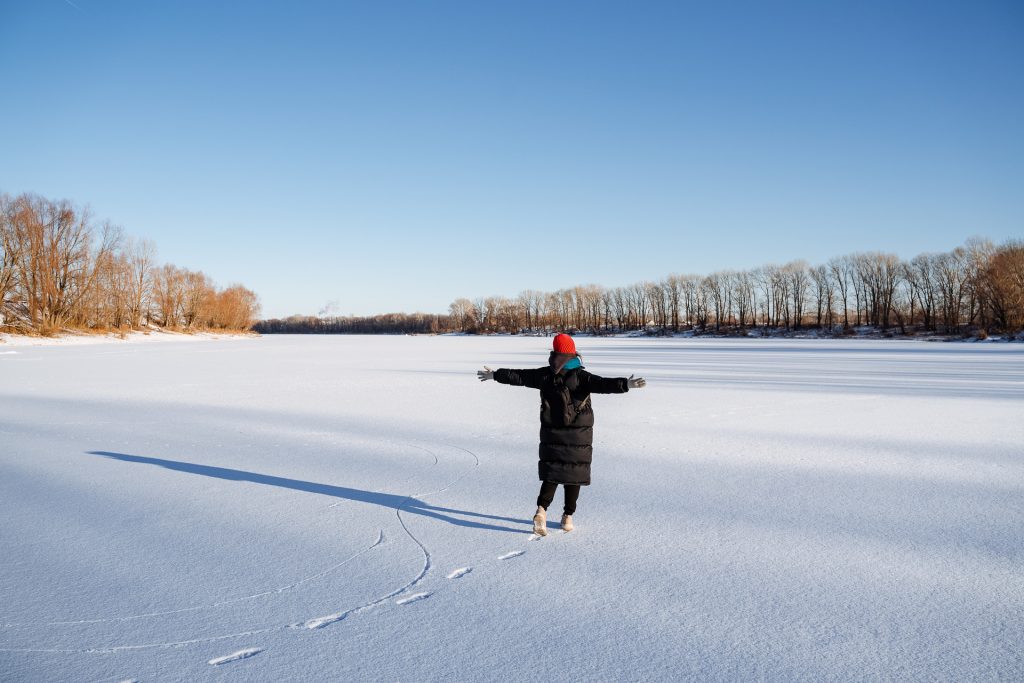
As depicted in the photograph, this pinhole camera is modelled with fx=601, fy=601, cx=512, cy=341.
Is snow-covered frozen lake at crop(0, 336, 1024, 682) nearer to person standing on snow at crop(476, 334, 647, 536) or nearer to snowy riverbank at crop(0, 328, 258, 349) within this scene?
person standing on snow at crop(476, 334, 647, 536)

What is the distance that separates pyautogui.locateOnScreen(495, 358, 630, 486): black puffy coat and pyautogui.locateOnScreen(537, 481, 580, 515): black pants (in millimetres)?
58

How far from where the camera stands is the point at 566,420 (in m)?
3.68

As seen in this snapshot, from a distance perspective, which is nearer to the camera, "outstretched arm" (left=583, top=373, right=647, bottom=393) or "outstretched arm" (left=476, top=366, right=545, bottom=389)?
"outstretched arm" (left=583, top=373, right=647, bottom=393)

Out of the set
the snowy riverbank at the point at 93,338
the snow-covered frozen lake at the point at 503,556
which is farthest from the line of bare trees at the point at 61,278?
the snow-covered frozen lake at the point at 503,556

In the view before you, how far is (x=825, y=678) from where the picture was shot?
7.18 feet

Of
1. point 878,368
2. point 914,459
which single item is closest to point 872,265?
point 878,368

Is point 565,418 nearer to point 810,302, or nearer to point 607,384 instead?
point 607,384

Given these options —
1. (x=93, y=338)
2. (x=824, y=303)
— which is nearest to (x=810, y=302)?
(x=824, y=303)

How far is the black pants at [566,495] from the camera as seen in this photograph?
3.77 m

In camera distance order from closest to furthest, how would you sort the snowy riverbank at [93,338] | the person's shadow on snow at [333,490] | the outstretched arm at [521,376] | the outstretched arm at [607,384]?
the outstretched arm at [607,384] < the outstretched arm at [521,376] < the person's shadow on snow at [333,490] < the snowy riverbank at [93,338]

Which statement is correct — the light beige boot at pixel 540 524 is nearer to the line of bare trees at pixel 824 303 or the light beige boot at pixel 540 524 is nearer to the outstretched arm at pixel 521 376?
the outstretched arm at pixel 521 376

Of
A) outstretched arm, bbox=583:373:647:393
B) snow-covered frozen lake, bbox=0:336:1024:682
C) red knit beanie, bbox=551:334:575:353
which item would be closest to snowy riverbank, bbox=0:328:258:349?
snow-covered frozen lake, bbox=0:336:1024:682

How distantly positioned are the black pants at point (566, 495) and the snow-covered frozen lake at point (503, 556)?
0.18 meters

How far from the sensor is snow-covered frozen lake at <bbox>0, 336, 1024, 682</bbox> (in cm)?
235
